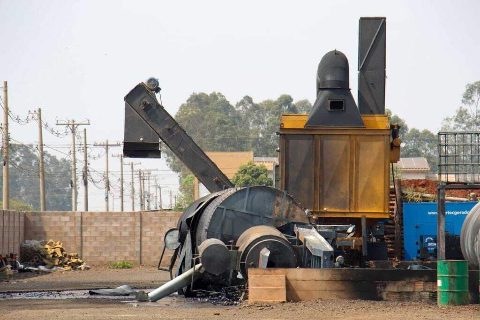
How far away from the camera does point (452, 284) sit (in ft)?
48.7

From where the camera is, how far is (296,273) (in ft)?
50.4

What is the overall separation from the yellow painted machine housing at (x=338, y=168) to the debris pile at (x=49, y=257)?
14.1 metres

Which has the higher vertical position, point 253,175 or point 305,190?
point 253,175

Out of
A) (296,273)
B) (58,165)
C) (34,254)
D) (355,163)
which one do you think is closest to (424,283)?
(296,273)

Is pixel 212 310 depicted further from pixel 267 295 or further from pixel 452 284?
pixel 452 284

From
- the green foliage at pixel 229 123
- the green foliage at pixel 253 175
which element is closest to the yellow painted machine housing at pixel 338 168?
the green foliage at pixel 253 175

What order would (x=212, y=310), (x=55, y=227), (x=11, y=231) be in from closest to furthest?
(x=212, y=310) < (x=11, y=231) < (x=55, y=227)

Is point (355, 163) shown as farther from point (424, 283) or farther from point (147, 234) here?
point (147, 234)

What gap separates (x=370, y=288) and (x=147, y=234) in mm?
21465

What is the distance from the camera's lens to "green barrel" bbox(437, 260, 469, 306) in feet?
48.6

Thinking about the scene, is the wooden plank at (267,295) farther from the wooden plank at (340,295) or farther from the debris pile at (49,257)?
the debris pile at (49,257)

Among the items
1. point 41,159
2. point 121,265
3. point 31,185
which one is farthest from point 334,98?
point 31,185

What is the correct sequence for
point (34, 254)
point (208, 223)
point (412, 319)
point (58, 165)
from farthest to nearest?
point (58, 165) → point (34, 254) → point (208, 223) → point (412, 319)

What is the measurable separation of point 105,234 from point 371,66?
15.3 m
